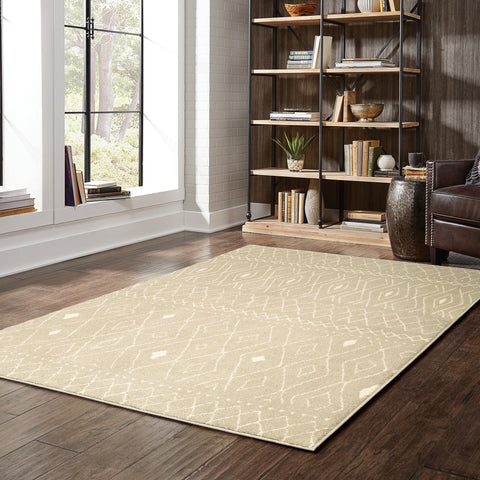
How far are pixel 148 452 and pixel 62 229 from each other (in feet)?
9.74

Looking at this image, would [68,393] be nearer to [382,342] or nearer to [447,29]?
[382,342]

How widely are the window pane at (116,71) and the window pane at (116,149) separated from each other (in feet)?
0.31

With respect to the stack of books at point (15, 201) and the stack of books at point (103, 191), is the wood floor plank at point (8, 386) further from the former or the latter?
the stack of books at point (103, 191)

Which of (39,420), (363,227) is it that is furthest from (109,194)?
(39,420)

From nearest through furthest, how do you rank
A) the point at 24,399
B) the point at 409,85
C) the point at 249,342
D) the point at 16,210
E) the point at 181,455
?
the point at 181,455 → the point at 24,399 → the point at 249,342 → the point at 16,210 → the point at 409,85

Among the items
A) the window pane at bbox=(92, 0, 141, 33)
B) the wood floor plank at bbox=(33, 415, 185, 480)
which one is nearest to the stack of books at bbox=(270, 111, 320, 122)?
the window pane at bbox=(92, 0, 141, 33)

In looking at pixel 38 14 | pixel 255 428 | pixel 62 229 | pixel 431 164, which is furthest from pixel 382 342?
pixel 38 14

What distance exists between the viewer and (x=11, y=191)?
4465 mm

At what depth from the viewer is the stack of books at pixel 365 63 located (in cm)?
549

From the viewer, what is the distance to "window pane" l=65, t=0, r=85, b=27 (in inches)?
210

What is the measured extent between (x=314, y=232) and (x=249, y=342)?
107 inches

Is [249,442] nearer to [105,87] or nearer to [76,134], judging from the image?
[76,134]

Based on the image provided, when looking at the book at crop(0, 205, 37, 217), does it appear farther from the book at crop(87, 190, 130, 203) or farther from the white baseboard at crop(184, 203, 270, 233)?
the white baseboard at crop(184, 203, 270, 233)

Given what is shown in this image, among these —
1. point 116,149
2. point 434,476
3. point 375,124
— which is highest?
point 375,124
